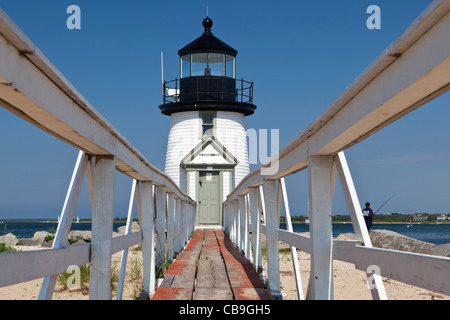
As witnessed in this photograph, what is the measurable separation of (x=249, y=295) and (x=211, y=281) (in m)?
1.04

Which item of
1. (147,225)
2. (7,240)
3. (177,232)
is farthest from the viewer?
(7,240)

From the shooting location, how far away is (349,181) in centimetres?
356

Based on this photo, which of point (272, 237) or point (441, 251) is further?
point (441, 251)

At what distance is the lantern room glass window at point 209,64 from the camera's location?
2422 cm

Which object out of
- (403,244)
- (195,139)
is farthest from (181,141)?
(403,244)

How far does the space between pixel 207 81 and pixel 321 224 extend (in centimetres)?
2032

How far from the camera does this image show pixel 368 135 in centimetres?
318

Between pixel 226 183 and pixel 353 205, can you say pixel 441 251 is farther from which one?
pixel 353 205

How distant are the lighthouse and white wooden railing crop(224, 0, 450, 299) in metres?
17.1

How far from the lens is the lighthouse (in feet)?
74.5

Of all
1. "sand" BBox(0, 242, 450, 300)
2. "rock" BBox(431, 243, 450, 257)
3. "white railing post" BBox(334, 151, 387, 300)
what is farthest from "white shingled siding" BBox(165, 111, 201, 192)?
"white railing post" BBox(334, 151, 387, 300)

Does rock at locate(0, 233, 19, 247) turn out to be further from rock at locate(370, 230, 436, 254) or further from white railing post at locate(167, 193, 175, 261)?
rock at locate(370, 230, 436, 254)
